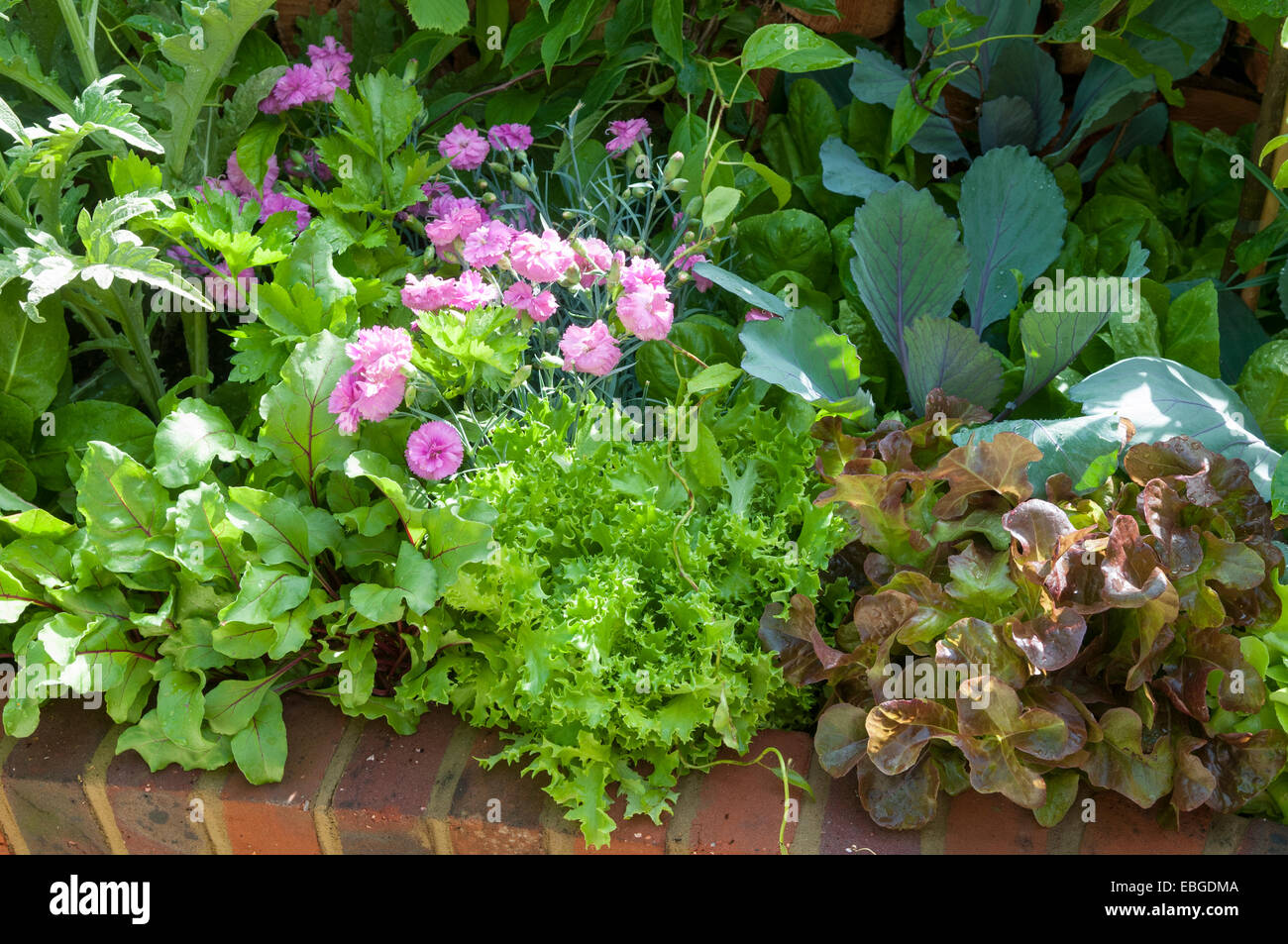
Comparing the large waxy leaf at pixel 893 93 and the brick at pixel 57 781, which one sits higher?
the large waxy leaf at pixel 893 93

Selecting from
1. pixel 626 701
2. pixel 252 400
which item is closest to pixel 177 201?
pixel 252 400

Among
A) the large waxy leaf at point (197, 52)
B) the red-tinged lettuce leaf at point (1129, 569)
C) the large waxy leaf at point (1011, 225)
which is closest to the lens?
the red-tinged lettuce leaf at point (1129, 569)

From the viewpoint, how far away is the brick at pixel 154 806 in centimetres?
138

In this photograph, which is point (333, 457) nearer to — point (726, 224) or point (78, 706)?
point (78, 706)

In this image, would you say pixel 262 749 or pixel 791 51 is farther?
pixel 791 51

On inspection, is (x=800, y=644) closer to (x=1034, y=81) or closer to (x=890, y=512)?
(x=890, y=512)

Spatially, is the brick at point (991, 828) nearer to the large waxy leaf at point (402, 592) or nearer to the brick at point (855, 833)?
the brick at point (855, 833)

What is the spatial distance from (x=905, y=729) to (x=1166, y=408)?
20.9 inches

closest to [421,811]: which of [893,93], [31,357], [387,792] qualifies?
[387,792]

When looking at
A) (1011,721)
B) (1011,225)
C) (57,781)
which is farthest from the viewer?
(1011,225)

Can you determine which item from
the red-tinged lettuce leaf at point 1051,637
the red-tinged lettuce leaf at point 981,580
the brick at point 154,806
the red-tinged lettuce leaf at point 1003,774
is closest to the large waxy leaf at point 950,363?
the red-tinged lettuce leaf at point 981,580

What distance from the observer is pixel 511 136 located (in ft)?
5.91

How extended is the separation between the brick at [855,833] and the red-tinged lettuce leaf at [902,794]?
0.05ft

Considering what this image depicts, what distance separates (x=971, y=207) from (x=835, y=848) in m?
0.96
